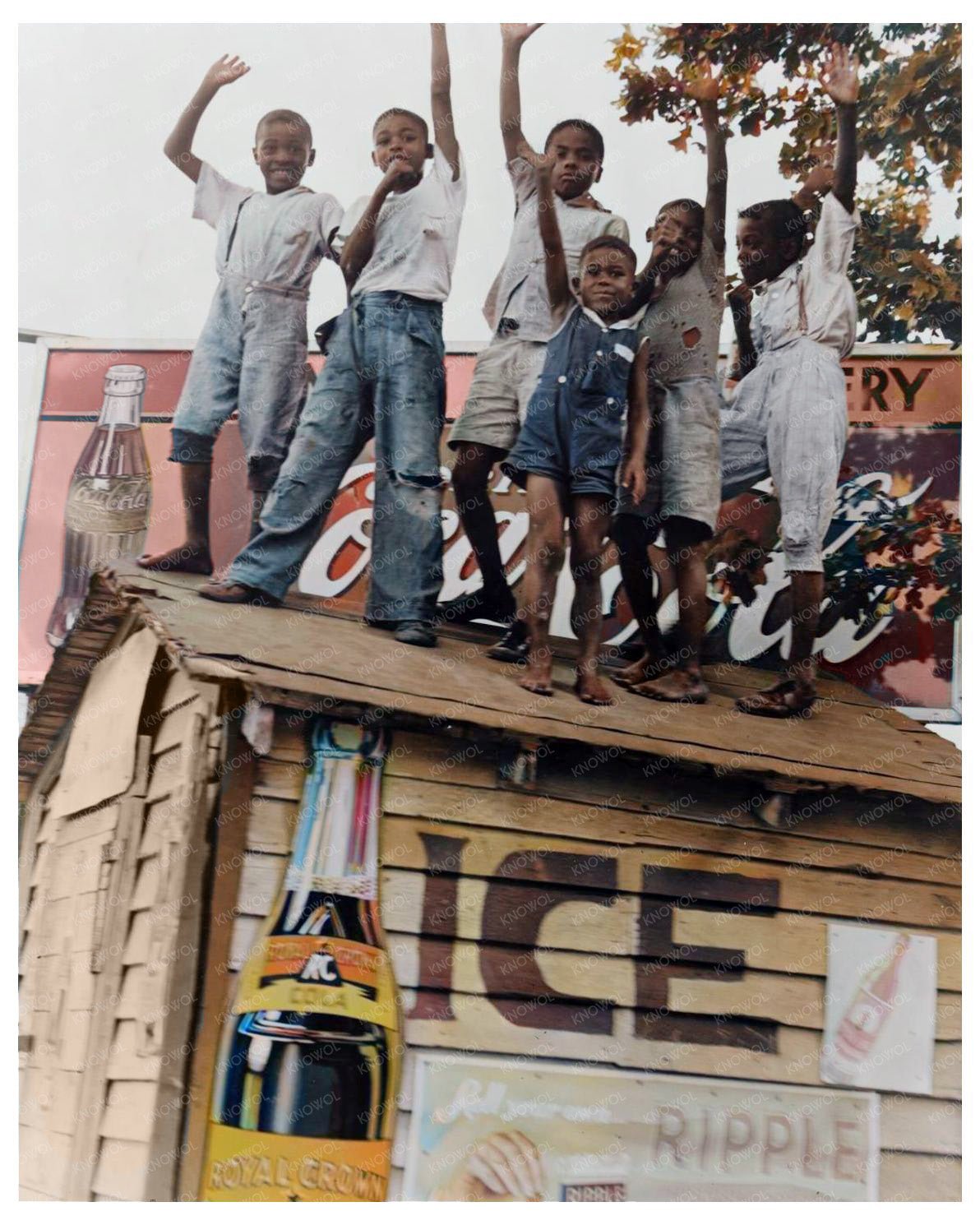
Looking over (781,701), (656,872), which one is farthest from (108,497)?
(781,701)

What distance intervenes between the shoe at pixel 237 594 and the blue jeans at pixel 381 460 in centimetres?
4

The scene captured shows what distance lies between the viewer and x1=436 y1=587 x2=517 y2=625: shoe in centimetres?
739

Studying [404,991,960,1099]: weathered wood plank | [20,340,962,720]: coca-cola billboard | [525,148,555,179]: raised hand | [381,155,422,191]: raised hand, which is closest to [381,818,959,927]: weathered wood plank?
[404,991,960,1099]: weathered wood plank

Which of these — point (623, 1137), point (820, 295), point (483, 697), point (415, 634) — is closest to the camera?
point (623, 1137)

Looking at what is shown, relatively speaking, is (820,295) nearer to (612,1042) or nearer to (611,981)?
(611,981)

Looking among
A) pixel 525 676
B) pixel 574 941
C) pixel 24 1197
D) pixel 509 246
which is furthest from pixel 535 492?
pixel 24 1197

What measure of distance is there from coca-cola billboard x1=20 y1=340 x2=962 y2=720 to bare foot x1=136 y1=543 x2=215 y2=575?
0.08 m

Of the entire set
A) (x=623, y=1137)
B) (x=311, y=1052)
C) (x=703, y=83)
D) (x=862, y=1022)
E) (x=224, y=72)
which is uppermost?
(x=703, y=83)

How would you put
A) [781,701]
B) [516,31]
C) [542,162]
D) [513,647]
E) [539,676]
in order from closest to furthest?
1. [539,676]
2. [513,647]
3. [781,701]
4. [542,162]
5. [516,31]

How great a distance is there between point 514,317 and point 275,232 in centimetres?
142

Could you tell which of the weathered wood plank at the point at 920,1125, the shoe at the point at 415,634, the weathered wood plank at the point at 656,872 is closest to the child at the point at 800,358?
the weathered wood plank at the point at 656,872

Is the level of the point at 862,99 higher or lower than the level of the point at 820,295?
higher

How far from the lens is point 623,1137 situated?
6156 mm

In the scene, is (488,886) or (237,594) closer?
(488,886)
